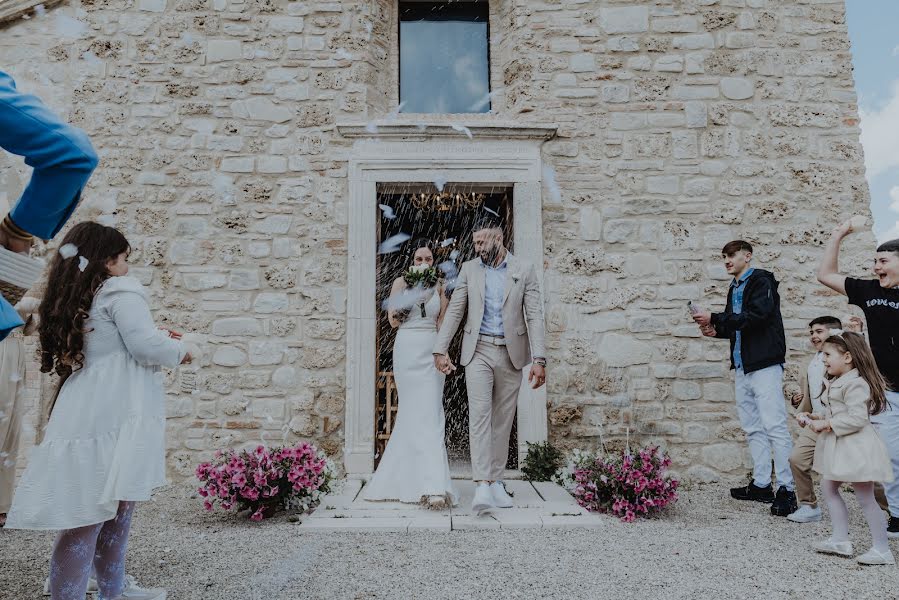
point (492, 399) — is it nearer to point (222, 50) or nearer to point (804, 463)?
point (804, 463)

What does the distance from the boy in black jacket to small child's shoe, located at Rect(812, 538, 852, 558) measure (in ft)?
2.99

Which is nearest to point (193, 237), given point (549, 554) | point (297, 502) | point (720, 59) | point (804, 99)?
point (297, 502)

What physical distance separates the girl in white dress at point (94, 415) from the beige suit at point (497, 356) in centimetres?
229

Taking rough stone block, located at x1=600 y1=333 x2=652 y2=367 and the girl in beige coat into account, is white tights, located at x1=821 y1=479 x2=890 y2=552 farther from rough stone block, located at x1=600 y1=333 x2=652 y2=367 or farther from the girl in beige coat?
rough stone block, located at x1=600 y1=333 x2=652 y2=367

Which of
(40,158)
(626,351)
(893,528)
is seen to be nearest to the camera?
(40,158)

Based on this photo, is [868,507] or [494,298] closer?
[868,507]

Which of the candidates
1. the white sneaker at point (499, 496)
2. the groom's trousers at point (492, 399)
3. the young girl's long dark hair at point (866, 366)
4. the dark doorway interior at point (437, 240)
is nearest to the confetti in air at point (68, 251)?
the groom's trousers at point (492, 399)

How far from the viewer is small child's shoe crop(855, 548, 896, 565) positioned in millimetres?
3238

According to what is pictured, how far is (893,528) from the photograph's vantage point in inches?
147

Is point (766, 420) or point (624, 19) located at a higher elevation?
point (624, 19)

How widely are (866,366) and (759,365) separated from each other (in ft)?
4.18

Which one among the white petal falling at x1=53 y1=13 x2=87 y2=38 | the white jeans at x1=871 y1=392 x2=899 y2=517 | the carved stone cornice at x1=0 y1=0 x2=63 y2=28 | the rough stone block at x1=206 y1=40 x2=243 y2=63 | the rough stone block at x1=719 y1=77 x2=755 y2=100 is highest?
the carved stone cornice at x1=0 y1=0 x2=63 y2=28

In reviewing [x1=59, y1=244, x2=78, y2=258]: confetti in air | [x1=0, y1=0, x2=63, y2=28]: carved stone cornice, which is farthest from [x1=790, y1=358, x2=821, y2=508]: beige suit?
[x1=0, y1=0, x2=63, y2=28]: carved stone cornice

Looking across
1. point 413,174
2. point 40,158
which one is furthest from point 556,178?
point 40,158
